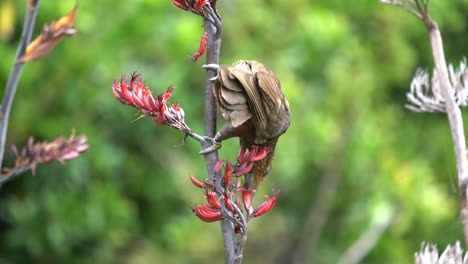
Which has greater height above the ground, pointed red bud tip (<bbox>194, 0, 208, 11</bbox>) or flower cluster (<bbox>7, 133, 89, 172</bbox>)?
pointed red bud tip (<bbox>194, 0, 208, 11</bbox>)

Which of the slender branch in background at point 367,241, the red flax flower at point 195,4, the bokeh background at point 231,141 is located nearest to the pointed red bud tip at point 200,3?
the red flax flower at point 195,4

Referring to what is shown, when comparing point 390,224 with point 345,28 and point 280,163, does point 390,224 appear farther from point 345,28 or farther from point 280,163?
point 345,28

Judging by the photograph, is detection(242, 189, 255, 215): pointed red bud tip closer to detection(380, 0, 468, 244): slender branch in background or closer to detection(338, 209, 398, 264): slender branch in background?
detection(380, 0, 468, 244): slender branch in background

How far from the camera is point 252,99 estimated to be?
51.8 inches

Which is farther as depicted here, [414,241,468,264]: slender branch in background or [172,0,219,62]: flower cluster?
[414,241,468,264]: slender branch in background

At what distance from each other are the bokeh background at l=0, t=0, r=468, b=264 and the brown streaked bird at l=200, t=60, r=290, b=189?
2860mm

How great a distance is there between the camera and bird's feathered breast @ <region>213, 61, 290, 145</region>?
131 cm

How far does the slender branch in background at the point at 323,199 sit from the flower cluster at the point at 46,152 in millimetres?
3952

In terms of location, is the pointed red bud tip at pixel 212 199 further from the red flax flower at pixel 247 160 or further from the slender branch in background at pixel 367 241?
the slender branch in background at pixel 367 241

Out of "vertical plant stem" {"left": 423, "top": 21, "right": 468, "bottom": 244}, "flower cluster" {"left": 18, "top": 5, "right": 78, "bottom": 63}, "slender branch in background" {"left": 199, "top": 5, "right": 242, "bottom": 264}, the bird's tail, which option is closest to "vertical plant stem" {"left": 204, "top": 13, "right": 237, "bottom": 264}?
"slender branch in background" {"left": 199, "top": 5, "right": 242, "bottom": 264}

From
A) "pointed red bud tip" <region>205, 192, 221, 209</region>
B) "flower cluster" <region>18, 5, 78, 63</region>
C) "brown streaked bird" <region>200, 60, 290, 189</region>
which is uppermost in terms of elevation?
"flower cluster" <region>18, 5, 78, 63</region>

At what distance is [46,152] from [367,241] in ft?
13.4

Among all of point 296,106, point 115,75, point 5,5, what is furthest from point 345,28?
point 5,5

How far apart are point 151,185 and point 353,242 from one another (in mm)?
1656
